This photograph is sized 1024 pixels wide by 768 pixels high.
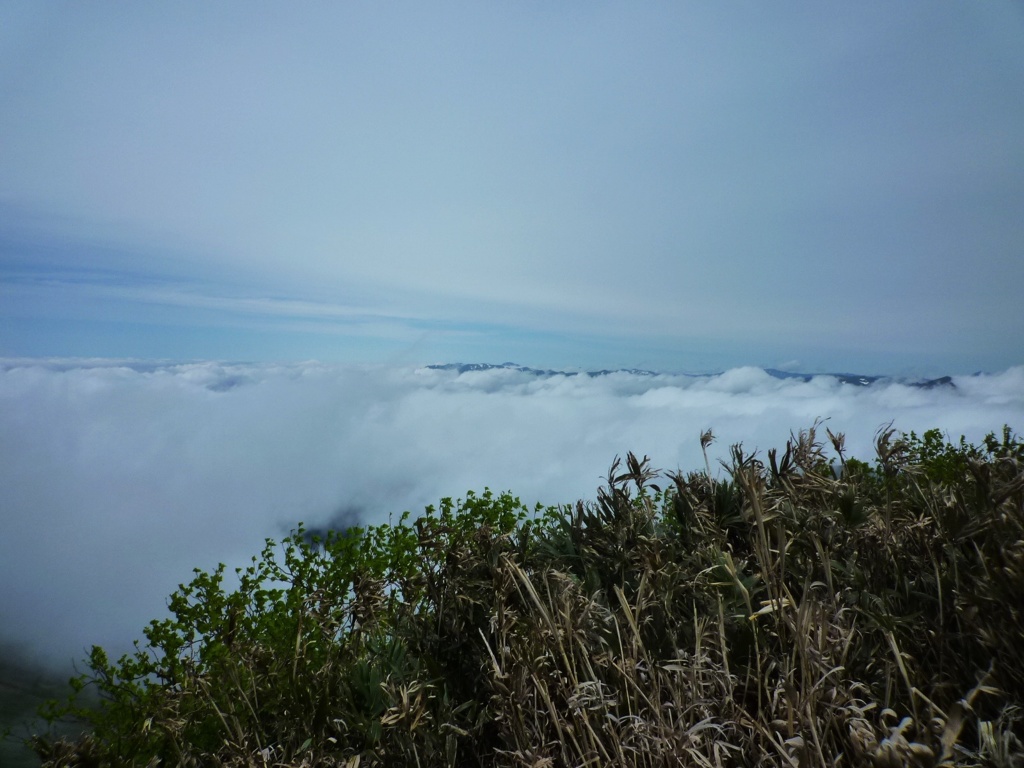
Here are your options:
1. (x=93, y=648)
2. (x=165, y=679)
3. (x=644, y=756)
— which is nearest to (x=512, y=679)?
(x=644, y=756)

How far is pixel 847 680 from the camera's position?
7.55 feet

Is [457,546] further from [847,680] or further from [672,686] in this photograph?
[847,680]

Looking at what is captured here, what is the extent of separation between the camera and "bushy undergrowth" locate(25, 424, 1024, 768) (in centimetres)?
209

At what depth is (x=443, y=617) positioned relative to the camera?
319 centimetres

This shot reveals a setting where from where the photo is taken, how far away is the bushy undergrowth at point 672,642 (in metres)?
2.09

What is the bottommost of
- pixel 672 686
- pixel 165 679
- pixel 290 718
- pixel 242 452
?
pixel 242 452

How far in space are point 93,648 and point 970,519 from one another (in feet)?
20.2

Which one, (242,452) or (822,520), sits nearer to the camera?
(822,520)

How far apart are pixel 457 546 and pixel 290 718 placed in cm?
92

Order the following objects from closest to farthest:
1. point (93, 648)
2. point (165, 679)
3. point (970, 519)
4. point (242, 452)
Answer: point (970, 519) < point (165, 679) < point (93, 648) < point (242, 452)

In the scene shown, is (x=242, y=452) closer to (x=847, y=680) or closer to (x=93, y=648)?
(x=93, y=648)

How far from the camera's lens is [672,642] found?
8.65 ft

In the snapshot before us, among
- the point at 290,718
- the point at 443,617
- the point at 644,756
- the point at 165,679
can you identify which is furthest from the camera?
the point at 165,679

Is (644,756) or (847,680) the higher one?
(847,680)
